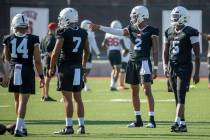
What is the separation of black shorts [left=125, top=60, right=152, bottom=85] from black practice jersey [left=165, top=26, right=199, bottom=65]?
2.48 feet

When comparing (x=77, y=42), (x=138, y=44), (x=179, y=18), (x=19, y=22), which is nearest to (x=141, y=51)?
(x=138, y=44)

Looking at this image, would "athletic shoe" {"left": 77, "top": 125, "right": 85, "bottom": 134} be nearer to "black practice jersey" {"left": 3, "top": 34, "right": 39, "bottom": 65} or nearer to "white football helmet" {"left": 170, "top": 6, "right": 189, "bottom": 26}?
"black practice jersey" {"left": 3, "top": 34, "right": 39, "bottom": 65}

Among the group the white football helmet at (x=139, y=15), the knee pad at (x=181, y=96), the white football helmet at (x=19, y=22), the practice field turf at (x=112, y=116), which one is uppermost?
the white football helmet at (x=139, y=15)

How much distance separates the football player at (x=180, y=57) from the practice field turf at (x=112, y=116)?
0.45 m

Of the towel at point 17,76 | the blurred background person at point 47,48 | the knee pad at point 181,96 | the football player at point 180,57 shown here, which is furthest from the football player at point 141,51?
the blurred background person at point 47,48

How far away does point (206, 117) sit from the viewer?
17922 mm

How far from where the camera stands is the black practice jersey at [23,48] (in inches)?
575

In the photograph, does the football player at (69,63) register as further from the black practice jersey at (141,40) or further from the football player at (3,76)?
the black practice jersey at (141,40)

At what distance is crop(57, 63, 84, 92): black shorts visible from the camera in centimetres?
1476

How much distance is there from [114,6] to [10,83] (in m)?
21.4

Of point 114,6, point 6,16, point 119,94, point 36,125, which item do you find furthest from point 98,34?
point 36,125

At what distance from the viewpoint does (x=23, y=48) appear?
14.6m

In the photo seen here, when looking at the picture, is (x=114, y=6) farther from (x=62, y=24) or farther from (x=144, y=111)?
(x=62, y=24)

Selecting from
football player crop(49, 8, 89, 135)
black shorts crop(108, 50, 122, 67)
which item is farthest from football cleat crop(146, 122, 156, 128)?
black shorts crop(108, 50, 122, 67)
